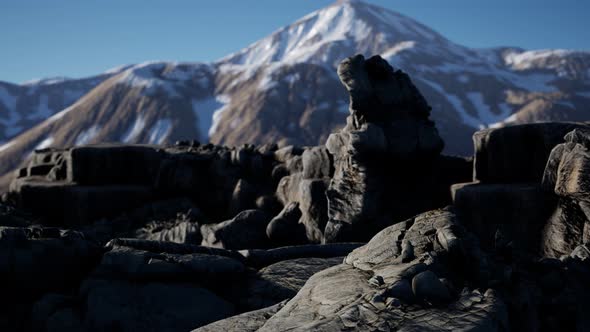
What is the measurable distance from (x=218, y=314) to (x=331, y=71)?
117 m

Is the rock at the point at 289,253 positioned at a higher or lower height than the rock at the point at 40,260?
lower

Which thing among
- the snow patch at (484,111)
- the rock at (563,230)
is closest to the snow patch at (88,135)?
the snow patch at (484,111)

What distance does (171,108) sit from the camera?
388 feet

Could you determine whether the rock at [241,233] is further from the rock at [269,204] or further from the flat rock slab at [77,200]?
the flat rock slab at [77,200]

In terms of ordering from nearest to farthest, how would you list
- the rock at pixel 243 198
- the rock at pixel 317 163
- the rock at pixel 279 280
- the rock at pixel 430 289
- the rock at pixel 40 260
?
1. the rock at pixel 430 289
2. the rock at pixel 40 260
3. the rock at pixel 279 280
4. the rock at pixel 317 163
5. the rock at pixel 243 198

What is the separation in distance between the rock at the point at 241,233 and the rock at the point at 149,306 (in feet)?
16.8

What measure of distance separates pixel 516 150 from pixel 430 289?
6.26 m

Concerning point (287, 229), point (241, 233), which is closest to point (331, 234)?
point (287, 229)

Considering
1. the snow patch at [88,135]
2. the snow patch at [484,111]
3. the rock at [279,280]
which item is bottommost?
the snow patch at [88,135]

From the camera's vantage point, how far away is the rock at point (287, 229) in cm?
1218

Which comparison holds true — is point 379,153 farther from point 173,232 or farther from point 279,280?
point 173,232

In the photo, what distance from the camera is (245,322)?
5.39 metres

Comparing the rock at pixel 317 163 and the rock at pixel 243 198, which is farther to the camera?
the rock at pixel 243 198

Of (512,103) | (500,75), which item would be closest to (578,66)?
(500,75)
